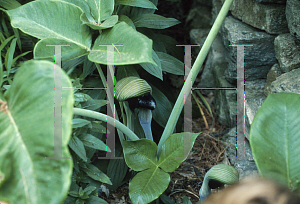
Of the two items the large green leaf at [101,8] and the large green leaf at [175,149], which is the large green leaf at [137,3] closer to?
the large green leaf at [101,8]

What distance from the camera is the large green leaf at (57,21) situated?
837 millimetres

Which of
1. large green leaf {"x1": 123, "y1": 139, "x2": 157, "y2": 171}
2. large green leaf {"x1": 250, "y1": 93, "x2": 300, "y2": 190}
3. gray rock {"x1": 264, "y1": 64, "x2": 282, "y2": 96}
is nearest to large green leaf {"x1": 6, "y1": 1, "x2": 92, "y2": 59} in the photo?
large green leaf {"x1": 123, "y1": 139, "x2": 157, "y2": 171}

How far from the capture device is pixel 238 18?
1383mm

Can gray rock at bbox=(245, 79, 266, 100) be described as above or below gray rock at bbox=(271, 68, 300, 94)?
below

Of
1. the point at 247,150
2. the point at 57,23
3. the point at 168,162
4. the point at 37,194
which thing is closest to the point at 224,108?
the point at 247,150

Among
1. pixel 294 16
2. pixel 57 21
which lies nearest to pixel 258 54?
pixel 294 16

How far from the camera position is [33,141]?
0.54m

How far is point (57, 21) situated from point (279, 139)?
77cm

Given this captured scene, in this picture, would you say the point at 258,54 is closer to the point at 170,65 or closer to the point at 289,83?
the point at 289,83

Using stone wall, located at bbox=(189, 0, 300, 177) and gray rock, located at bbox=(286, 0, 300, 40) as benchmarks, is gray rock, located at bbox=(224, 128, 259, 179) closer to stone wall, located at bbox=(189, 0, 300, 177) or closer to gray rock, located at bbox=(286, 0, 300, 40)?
stone wall, located at bbox=(189, 0, 300, 177)

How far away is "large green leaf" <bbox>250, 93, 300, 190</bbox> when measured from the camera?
64 cm

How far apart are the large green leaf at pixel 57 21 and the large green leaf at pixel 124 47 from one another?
0.21 feet

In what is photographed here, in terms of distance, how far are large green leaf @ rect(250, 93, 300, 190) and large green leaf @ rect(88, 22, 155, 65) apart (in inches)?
13.1

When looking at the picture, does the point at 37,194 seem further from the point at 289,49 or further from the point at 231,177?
the point at 289,49
